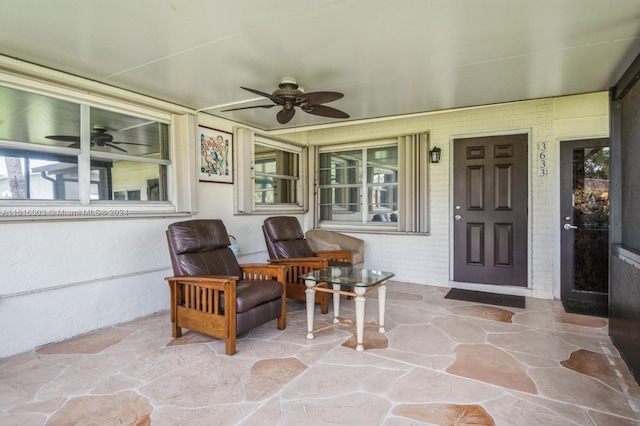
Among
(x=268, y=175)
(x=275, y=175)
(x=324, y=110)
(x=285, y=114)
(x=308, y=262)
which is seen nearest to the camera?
(x=285, y=114)

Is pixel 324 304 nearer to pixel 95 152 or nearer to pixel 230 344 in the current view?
pixel 230 344

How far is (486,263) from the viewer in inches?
181

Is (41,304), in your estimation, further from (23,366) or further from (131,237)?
(131,237)

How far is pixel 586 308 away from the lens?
3.82 metres

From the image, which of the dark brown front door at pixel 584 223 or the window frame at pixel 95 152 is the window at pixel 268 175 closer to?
the window frame at pixel 95 152

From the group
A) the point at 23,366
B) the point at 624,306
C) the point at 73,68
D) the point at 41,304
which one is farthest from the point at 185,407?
the point at 624,306

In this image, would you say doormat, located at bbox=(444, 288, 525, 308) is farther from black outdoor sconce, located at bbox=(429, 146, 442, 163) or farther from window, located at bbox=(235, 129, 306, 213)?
A: window, located at bbox=(235, 129, 306, 213)

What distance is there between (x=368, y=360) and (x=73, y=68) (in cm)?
336

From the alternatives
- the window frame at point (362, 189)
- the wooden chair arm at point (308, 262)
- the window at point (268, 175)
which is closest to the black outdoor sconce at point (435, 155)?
the window frame at point (362, 189)

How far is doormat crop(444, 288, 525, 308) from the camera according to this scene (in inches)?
159

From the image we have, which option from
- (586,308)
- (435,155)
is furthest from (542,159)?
(586,308)

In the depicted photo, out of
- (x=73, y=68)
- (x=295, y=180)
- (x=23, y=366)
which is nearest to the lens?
(x=23, y=366)

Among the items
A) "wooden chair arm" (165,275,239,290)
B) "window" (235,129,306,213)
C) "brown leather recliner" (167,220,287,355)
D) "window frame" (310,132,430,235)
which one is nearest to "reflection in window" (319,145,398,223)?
"window frame" (310,132,430,235)

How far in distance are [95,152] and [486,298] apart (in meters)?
4.57
